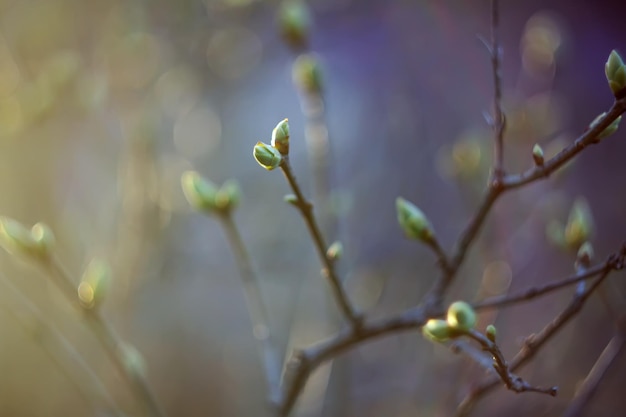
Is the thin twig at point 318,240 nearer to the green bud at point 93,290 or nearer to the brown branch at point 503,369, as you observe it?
the brown branch at point 503,369

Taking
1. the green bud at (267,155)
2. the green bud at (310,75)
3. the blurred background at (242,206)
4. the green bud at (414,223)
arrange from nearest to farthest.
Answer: the green bud at (267,155), the green bud at (414,223), the green bud at (310,75), the blurred background at (242,206)

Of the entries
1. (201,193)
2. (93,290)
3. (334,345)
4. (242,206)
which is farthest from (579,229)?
(242,206)

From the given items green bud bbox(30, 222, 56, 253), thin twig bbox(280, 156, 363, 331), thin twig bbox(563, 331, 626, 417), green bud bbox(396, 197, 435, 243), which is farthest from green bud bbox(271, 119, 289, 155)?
thin twig bbox(563, 331, 626, 417)

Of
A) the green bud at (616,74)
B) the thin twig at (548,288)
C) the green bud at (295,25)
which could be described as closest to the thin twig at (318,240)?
the thin twig at (548,288)

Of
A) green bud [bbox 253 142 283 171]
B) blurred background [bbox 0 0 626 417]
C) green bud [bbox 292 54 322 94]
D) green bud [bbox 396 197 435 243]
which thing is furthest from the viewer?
blurred background [bbox 0 0 626 417]

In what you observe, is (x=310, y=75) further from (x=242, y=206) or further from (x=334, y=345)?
(x=242, y=206)

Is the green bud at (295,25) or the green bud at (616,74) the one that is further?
the green bud at (295,25)

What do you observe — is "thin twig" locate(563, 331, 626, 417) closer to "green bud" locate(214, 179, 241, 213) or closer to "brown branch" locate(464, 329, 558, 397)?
"brown branch" locate(464, 329, 558, 397)

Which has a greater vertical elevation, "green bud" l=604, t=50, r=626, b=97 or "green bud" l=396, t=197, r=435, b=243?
"green bud" l=604, t=50, r=626, b=97
